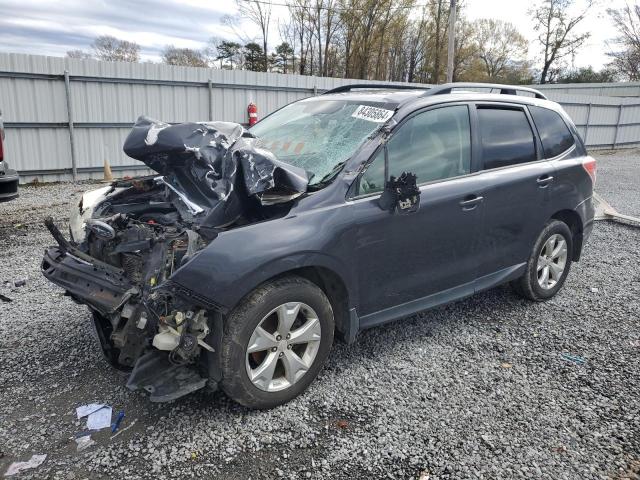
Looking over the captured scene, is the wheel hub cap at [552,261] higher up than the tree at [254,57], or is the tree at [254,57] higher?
the tree at [254,57]

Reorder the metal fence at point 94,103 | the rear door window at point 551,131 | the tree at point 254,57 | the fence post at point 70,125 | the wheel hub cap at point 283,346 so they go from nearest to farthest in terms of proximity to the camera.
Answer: the wheel hub cap at point 283,346
the rear door window at point 551,131
the metal fence at point 94,103
the fence post at point 70,125
the tree at point 254,57

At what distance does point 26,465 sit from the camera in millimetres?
2488

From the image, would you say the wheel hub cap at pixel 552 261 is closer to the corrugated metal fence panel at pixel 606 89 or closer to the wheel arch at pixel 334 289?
the wheel arch at pixel 334 289

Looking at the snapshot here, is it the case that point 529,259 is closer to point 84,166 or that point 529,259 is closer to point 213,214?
point 213,214

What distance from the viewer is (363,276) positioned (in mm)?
3189

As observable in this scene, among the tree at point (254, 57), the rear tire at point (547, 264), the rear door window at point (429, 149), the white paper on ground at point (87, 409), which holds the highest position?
the tree at point (254, 57)

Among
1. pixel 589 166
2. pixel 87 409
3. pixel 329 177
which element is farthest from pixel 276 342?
pixel 589 166

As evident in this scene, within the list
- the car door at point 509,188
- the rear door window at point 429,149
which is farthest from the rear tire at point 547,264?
the rear door window at point 429,149

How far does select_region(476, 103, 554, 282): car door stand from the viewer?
3910 millimetres

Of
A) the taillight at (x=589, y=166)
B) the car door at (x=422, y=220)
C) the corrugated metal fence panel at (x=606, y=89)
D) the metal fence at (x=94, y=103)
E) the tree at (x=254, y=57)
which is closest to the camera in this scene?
the car door at (x=422, y=220)

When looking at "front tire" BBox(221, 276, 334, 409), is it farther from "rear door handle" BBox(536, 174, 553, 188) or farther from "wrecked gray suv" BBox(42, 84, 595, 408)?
"rear door handle" BBox(536, 174, 553, 188)

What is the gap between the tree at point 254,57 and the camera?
3400cm

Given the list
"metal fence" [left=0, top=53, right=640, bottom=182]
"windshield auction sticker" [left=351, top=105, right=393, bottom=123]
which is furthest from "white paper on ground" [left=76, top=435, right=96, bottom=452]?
"metal fence" [left=0, top=53, right=640, bottom=182]

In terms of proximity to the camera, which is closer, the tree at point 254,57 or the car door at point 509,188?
the car door at point 509,188
